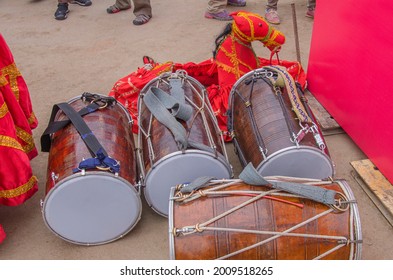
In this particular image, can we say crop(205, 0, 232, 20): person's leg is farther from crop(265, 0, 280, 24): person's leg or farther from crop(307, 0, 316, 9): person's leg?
crop(307, 0, 316, 9): person's leg

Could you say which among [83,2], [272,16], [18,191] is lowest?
[83,2]

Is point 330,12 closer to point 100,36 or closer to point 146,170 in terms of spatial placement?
point 146,170

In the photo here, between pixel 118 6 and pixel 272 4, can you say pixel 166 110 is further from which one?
pixel 118 6

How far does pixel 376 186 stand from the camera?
245 centimetres

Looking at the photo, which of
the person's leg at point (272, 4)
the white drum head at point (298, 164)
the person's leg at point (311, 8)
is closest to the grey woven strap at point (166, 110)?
the white drum head at point (298, 164)

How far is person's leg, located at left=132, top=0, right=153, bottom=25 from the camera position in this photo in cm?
498

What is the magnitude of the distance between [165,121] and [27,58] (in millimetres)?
2866

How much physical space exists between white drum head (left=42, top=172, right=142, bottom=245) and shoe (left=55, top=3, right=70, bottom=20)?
3974 millimetres

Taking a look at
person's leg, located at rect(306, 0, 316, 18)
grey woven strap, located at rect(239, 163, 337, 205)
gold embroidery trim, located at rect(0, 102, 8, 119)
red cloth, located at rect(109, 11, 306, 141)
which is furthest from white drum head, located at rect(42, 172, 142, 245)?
person's leg, located at rect(306, 0, 316, 18)

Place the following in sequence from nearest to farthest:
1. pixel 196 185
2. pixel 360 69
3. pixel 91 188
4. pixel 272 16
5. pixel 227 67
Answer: pixel 196 185 < pixel 91 188 < pixel 360 69 < pixel 227 67 < pixel 272 16

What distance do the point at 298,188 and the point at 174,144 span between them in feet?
2.22

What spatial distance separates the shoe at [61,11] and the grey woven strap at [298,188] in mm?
4418

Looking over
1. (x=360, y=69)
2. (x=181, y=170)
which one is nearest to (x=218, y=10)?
(x=360, y=69)

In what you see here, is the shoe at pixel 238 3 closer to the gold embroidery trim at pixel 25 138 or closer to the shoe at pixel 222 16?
the shoe at pixel 222 16
